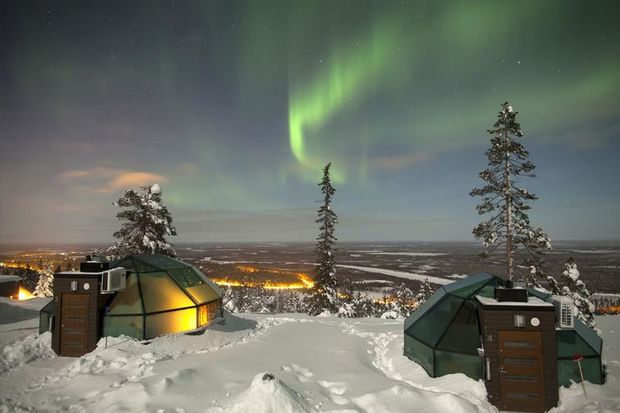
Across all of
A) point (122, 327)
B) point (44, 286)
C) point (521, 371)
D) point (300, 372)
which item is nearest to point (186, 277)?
point (122, 327)

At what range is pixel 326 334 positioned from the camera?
634 inches

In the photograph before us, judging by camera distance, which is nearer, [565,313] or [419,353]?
[565,313]

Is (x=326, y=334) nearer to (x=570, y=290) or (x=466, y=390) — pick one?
(x=466, y=390)

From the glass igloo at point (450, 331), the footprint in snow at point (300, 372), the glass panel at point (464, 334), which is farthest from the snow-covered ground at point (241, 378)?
the glass panel at point (464, 334)

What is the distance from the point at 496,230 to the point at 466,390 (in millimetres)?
12978

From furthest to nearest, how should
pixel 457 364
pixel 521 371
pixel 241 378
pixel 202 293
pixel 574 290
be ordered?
pixel 574 290
pixel 202 293
pixel 457 364
pixel 241 378
pixel 521 371

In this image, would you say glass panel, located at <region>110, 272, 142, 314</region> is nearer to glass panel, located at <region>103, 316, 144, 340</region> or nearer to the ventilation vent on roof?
glass panel, located at <region>103, 316, 144, 340</region>

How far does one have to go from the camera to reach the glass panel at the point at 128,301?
13344mm

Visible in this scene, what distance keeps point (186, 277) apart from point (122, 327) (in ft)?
11.7

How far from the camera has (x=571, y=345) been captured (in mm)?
10156

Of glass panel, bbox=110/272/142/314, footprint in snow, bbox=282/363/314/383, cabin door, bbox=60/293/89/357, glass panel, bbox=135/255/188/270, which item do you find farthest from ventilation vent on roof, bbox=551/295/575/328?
cabin door, bbox=60/293/89/357

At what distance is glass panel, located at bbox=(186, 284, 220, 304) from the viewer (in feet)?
49.8

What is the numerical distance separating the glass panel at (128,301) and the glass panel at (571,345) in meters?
15.0

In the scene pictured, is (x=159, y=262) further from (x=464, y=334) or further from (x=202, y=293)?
(x=464, y=334)
